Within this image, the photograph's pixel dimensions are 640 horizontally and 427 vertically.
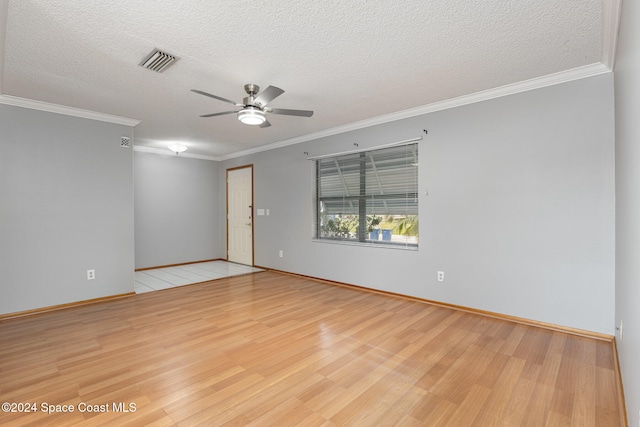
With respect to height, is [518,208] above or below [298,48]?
below

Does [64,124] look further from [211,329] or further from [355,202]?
[355,202]

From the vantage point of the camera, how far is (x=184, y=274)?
219 inches

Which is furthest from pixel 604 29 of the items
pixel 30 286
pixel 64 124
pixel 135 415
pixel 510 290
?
pixel 30 286

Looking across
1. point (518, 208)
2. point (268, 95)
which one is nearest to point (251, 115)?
point (268, 95)

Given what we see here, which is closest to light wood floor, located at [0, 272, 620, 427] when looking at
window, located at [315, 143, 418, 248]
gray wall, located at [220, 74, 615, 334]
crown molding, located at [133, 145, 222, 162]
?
gray wall, located at [220, 74, 615, 334]

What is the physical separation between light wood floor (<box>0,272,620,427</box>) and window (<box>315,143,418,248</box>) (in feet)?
4.00

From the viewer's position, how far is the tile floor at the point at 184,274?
481cm

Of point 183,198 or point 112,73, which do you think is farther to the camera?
point 183,198

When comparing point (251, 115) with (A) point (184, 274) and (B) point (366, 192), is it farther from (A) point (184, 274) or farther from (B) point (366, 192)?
(A) point (184, 274)

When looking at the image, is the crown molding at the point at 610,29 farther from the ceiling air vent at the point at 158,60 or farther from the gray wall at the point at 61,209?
the gray wall at the point at 61,209

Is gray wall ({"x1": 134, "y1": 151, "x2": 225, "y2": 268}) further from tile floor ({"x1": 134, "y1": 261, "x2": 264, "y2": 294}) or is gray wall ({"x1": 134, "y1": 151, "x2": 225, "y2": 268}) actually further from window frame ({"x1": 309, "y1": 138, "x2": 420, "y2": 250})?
window frame ({"x1": 309, "y1": 138, "x2": 420, "y2": 250})

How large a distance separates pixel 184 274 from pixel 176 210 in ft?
5.21

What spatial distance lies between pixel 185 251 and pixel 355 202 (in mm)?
4194

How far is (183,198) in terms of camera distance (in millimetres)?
6500
